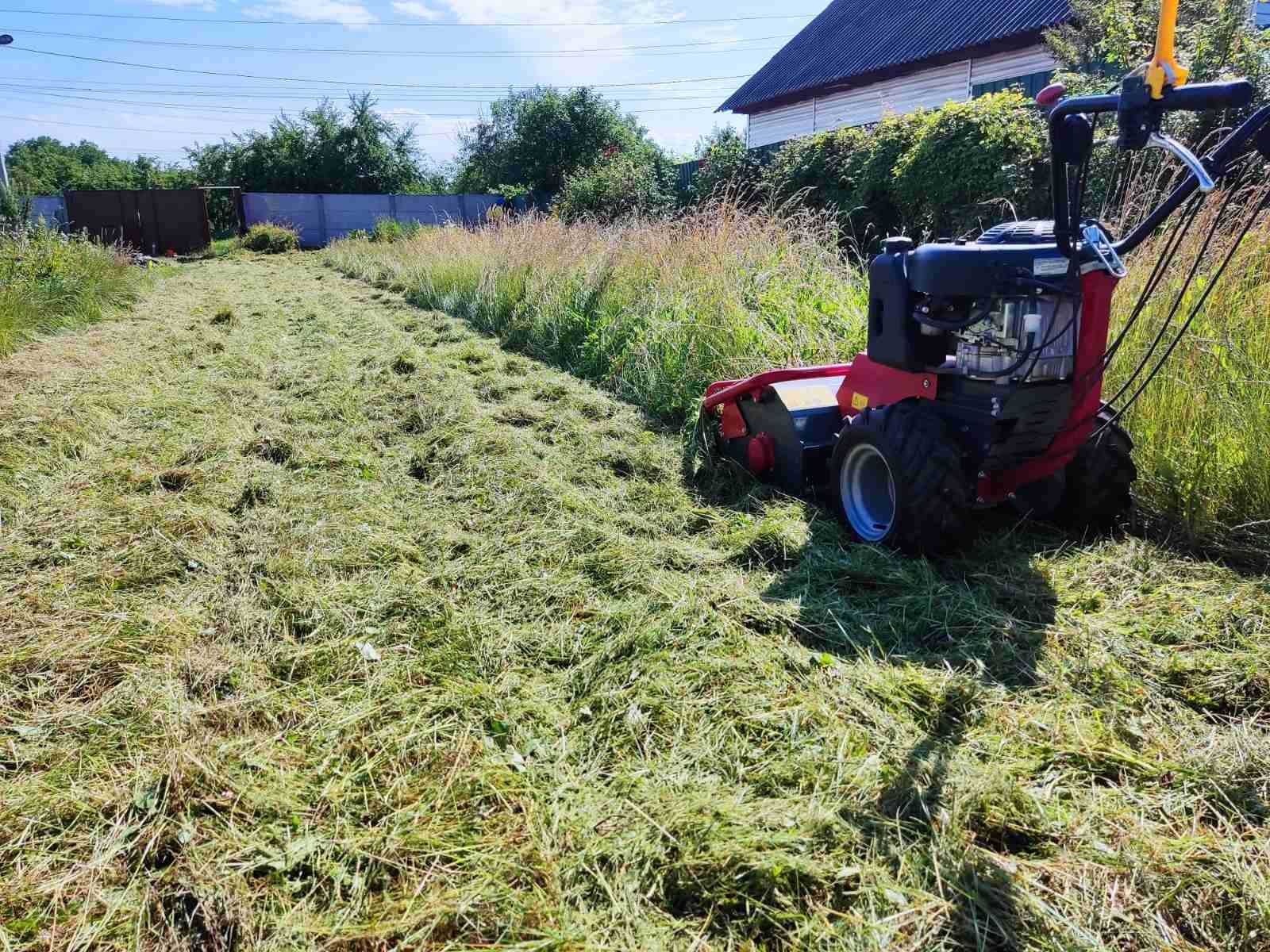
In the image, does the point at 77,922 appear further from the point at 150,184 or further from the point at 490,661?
the point at 150,184

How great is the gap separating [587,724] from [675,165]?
62.3ft

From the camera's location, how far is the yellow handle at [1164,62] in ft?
7.84

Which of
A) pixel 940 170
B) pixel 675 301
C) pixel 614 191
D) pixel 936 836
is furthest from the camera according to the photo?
pixel 614 191

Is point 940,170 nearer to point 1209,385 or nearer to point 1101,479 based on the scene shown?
point 1209,385

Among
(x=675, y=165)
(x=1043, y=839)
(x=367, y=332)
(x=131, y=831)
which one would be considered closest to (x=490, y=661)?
(x=131, y=831)

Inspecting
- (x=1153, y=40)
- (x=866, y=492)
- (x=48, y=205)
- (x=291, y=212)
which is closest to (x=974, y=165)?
(x=1153, y=40)

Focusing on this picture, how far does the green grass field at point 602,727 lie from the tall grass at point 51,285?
5438mm

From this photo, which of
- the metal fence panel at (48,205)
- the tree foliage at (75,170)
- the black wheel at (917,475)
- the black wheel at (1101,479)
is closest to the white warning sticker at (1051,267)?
the black wheel at (917,475)

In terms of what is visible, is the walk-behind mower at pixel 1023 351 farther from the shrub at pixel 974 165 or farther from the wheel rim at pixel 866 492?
the shrub at pixel 974 165

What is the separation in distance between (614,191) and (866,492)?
549 inches

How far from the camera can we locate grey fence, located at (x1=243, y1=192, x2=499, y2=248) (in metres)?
28.8

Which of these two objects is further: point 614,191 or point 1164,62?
point 614,191

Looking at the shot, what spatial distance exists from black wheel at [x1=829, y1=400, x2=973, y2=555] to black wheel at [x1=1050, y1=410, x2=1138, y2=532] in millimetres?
541

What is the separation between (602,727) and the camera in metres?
2.51
